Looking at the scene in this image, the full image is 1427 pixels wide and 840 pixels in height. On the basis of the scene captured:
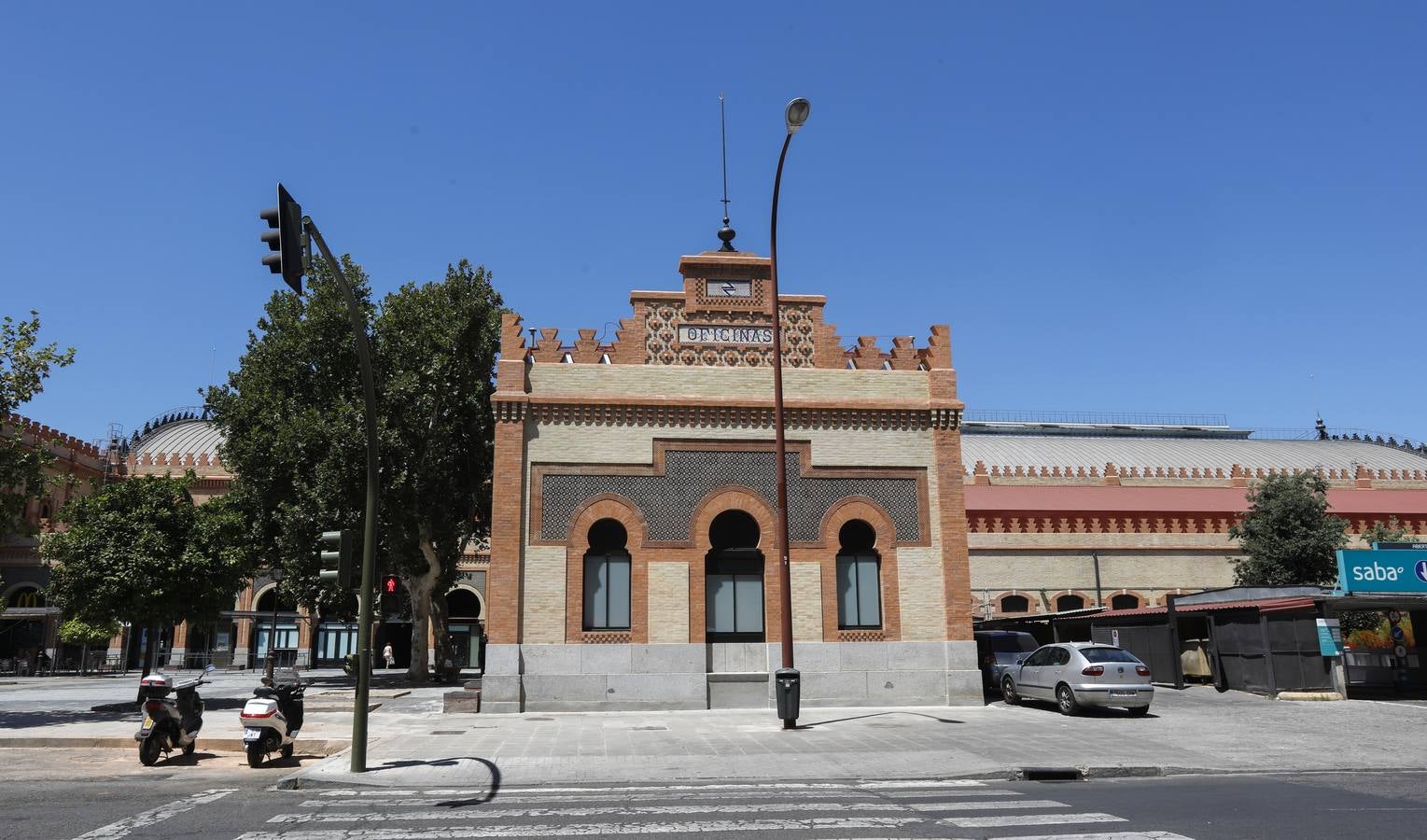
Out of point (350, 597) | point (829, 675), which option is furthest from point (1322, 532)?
point (350, 597)

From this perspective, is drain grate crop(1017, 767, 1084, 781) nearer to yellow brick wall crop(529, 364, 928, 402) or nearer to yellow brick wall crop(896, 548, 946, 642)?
yellow brick wall crop(896, 548, 946, 642)

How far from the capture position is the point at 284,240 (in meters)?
10.3

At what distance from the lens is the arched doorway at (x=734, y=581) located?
70.4ft

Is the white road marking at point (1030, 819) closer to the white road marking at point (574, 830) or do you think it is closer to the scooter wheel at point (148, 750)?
the white road marking at point (574, 830)

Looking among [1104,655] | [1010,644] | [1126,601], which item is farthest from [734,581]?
[1126,601]

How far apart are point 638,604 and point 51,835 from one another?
13072mm

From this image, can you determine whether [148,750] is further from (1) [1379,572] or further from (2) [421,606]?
(1) [1379,572]

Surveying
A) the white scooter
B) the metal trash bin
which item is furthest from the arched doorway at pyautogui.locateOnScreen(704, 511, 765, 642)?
the white scooter

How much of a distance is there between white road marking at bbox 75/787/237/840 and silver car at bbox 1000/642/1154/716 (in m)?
15.2

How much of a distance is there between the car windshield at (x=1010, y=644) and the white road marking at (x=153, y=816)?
750 inches

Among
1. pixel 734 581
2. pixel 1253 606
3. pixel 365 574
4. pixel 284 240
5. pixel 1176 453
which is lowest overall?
pixel 1253 606

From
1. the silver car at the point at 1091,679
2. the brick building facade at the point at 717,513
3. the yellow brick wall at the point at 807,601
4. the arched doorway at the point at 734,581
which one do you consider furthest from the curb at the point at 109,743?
the silver car at the point at 1091,679

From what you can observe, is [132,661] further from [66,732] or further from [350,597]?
[66,732]

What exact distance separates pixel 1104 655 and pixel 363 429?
2112 cm
